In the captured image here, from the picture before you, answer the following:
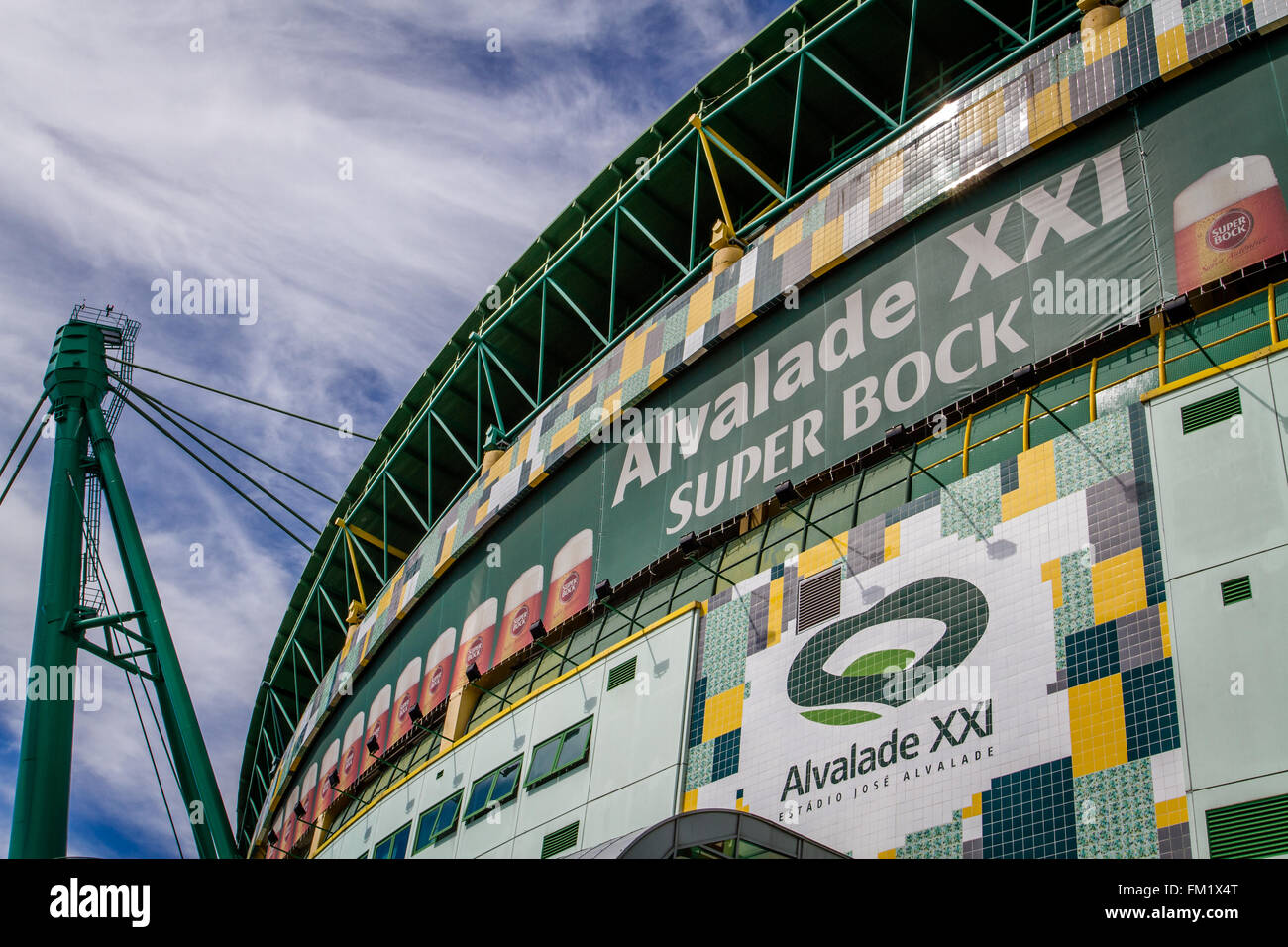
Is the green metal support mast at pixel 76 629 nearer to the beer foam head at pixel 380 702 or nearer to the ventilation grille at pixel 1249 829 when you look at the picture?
the beer foam head at pixel 380 702

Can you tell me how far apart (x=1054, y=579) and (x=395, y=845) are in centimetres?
2237

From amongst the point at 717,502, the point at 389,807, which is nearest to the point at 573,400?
the point at 717,502

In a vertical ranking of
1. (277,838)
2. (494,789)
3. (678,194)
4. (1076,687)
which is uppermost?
(678,194)

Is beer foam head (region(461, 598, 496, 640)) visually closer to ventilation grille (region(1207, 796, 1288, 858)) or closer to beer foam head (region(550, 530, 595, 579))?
beer foam head (region(550, 530, 595, 579))

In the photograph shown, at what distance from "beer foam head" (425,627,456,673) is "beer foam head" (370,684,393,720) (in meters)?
3.63

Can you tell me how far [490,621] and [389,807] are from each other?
20.5 ft

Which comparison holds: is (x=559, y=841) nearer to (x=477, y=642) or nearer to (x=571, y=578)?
(x=571, y=578)

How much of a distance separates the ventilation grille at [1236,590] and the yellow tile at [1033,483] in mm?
3694

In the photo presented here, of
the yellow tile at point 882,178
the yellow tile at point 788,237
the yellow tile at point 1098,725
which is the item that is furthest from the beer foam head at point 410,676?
the yellow tile at point 1098,725

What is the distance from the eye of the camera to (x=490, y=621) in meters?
38.6

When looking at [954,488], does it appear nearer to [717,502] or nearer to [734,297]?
[717,502]

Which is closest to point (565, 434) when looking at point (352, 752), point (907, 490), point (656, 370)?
point (656, 370)

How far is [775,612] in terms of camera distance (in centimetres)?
2550
